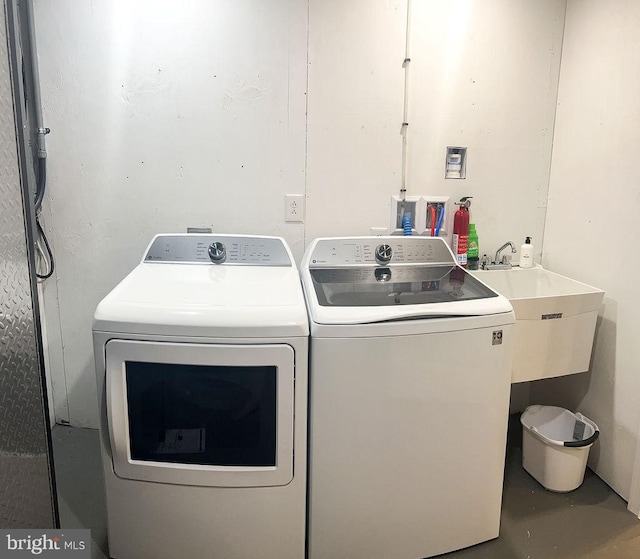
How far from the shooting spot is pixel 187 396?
152 centimetres

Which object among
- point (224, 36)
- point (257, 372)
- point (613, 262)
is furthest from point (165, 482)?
point (613, 262)

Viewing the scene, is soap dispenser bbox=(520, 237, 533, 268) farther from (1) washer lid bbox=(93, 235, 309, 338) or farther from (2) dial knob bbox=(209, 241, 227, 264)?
(2) dial knob bbox=(209, 241, 227, 264)

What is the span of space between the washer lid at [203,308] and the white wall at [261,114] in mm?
576

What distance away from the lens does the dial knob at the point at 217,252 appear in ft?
6.45

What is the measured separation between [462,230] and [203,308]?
4.37 feet

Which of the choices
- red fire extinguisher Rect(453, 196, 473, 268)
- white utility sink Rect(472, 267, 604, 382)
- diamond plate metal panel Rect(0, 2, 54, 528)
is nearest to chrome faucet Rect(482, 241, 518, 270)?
red fire extinguisher Rect(453, 196, 473, 268)

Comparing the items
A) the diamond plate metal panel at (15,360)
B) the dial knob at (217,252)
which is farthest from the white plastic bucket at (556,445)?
the diamond plate metal panel at (15,360)

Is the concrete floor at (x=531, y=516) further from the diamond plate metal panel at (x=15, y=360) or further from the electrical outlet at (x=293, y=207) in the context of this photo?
the electrical outlet at (x=293, y=207)

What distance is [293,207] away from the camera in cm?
219

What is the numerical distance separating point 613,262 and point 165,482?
192cm

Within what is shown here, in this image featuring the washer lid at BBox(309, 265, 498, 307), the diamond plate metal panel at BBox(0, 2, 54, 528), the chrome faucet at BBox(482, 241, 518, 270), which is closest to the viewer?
the diamond plate metal panel at BBox(0, 2, 54, 528)

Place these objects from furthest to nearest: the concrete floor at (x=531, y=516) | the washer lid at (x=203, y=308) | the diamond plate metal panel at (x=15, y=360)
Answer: the concrete floor at (x=531, y=516) → the washer lid at (x=203, y=308) → the diamond plate metal panel at (x=15, y=360)

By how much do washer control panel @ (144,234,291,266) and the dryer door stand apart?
59 centimetres

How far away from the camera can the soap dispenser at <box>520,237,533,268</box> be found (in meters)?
2.36
